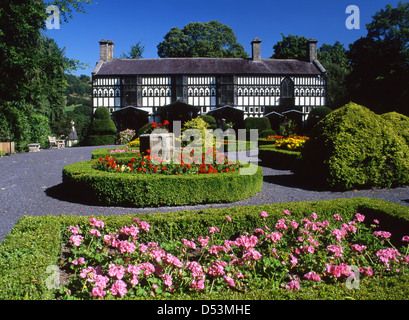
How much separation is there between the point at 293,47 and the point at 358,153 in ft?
127

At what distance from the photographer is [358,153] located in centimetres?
802

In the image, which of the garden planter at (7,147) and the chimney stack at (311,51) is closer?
the garden planter at (7,147)

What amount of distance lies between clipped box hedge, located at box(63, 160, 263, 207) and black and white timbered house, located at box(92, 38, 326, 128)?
24.5 meters

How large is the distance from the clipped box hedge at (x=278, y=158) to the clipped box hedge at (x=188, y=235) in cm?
613

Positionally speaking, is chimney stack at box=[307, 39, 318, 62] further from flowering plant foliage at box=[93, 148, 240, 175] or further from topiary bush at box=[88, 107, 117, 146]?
flowering plant foliage at box=[93, 148, 240, 175]

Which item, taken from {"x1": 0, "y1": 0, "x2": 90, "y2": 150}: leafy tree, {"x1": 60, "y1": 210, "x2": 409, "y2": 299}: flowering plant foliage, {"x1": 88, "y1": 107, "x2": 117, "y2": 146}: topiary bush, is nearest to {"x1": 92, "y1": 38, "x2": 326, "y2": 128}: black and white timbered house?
{"x1": 88, "y1": 107, "x2": 117, "y2": 146}: topiary bush

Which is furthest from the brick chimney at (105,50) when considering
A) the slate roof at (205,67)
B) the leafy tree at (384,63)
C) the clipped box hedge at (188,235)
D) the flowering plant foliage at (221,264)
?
the flowering plant foliage at (221,264)

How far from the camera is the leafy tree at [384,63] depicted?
23.1m

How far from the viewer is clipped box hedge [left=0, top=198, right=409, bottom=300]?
2775 mm

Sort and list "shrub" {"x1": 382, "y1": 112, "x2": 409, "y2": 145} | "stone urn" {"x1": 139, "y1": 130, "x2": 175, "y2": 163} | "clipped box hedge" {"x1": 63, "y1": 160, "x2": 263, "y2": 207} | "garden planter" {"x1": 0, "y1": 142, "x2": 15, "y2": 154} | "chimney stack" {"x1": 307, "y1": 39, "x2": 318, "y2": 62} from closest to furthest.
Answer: "clipped box hedge" {"x1": 63, "y1": 160, "x2": 263, "y2": 207}
"shrub" {"x1": 382, "y1": 112, "x2": 409, "y2": 145}
"stone urn" {"x1": 139, "y1": 130, "x2": 175, "y2": 163}
"garden planter" {"x1": 0, "y1": 142, "x2": 15, "y2": 154}
"chimney stack" {"x1": 307, "y1": 39, "x2": 318, "y2": 62}

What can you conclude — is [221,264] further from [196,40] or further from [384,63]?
[196,40]

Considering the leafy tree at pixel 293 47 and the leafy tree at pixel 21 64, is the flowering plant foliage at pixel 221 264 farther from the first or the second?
the leafy tree at pixel 293 47

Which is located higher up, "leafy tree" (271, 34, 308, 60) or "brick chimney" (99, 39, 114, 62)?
"leafy tree" (271, 34, 308, 60)

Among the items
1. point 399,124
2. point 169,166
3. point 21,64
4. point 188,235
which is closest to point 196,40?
point 21,64
